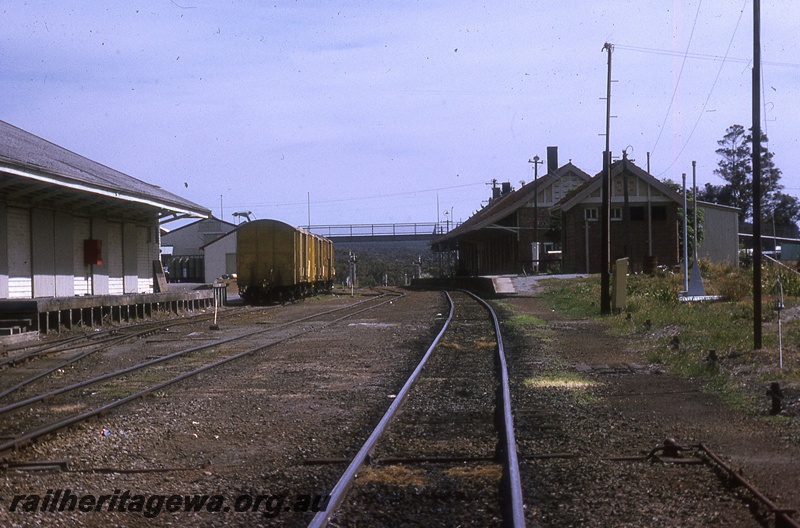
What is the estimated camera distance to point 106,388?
33.8 feet

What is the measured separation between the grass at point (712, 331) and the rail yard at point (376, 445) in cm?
57

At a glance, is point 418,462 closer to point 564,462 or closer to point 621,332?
point 564,462

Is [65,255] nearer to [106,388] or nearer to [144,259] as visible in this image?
[144,259]

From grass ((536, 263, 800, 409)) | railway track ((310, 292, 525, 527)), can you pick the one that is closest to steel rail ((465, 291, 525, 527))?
railway track ((310, 292, 525, 527))

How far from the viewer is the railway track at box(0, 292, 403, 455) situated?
7.77 meters

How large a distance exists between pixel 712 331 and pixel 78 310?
566 inches

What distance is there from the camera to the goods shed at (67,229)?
64.4 feet

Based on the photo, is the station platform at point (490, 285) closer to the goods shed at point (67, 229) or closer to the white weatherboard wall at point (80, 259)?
the goods shed at point (67, 229)

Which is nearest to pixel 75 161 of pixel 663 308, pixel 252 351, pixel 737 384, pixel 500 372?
pixel 252 351

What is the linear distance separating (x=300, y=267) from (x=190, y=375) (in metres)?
24.1

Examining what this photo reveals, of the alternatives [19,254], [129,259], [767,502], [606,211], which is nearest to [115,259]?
[129,259]

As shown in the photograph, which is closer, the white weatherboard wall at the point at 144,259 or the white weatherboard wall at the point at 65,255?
the white weatherboard wall at the point at 65,255

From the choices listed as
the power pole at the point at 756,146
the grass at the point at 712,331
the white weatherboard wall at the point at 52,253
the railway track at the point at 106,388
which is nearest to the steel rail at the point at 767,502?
the grass at the point at 712,331

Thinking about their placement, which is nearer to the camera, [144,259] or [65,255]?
[65,255]
